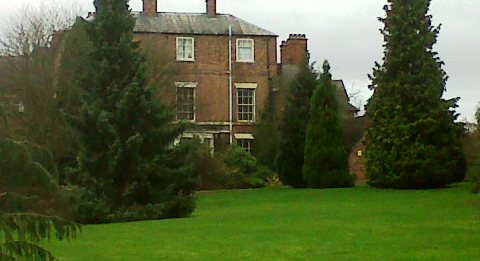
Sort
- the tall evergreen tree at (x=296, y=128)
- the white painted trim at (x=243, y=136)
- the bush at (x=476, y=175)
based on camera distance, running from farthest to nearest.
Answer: the white painted trim at (x=243, y=136) < the tall evergreen tree at (x=296, y=128) < the bush at (x=476, y=175)

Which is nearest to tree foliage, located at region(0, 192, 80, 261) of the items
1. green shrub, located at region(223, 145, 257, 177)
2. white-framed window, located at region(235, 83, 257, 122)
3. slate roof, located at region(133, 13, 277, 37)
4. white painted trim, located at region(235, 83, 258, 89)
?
green shrub, located at region(223, 145, 257, 177)

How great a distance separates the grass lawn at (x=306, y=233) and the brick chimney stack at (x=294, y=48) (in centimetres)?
2872

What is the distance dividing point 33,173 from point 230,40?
47819 mm

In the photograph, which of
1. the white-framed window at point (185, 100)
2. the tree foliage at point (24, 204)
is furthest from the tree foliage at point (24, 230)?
the white-framed window at point (185, 100)

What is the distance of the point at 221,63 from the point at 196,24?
9.52 feet

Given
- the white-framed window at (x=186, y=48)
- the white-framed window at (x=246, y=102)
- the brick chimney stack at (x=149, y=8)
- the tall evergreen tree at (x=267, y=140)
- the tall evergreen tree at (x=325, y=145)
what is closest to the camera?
the tall evergreen tree at (x=325, y=145)

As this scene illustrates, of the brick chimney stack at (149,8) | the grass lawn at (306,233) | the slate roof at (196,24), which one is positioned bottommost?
the grass lawn at (306,233)

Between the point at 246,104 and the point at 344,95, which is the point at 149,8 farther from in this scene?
the point at 344,95

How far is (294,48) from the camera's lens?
58.7m

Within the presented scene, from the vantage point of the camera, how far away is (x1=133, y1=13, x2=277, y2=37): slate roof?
54.2m

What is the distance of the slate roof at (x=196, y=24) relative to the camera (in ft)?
178

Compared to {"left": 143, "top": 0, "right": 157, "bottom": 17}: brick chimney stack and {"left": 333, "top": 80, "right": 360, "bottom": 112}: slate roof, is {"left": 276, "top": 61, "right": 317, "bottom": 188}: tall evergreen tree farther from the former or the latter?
{"left": 143, "top": 0, "right": 157, "bottom": 17}: brick chimney stack

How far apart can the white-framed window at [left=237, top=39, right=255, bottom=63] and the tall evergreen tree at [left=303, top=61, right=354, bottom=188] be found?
15849 millimetres

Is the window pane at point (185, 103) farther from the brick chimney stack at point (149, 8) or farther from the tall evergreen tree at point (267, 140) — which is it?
the brick chimney stack at point (149, 8)
